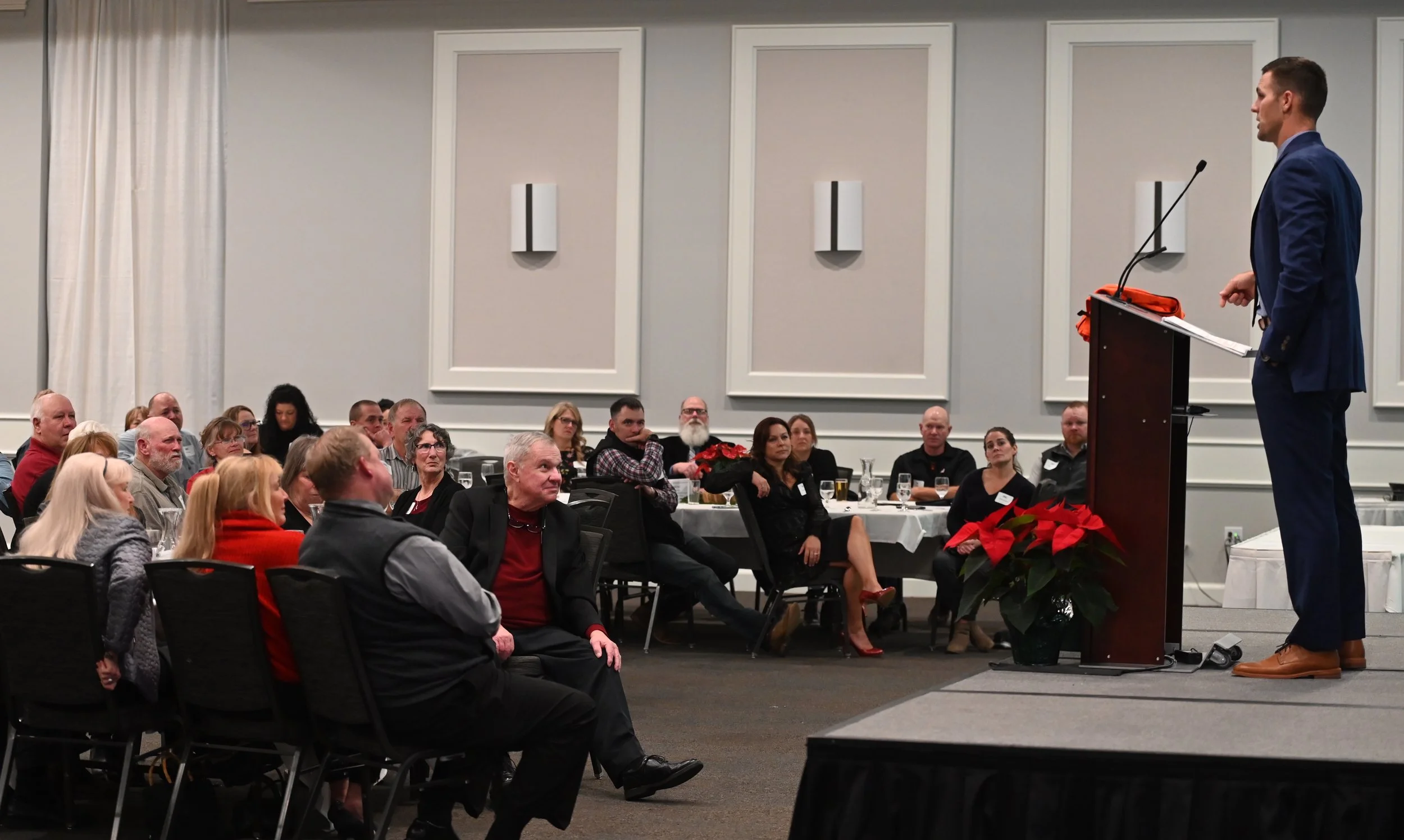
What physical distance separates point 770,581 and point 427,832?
391 cm

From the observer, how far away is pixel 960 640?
293 inches

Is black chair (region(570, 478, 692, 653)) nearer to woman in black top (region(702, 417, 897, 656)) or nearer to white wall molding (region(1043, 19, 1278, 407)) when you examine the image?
woman in black top (region(702, 417, 897, 656))

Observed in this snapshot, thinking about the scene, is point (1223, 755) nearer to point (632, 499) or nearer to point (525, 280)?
point (632, 499)

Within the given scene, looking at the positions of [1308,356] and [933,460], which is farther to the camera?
[933,460]

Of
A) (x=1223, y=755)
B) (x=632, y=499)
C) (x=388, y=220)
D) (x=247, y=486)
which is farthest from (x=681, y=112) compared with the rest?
(x=1223, y=755)

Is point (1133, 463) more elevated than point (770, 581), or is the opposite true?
point (1133, 463)

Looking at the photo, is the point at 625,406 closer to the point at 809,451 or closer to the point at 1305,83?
the point at 809,451

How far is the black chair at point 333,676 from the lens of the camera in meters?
3.29

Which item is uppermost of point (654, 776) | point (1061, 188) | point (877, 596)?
point (1061, 188)

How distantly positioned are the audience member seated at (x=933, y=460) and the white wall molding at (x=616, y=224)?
204cm

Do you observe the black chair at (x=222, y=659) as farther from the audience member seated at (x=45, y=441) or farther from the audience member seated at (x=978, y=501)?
the audience member seated at (x=978, y=501)

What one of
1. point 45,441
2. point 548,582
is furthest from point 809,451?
point 548,582

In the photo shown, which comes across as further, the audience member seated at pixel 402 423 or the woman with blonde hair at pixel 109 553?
the audience member seated at pixel 402 423

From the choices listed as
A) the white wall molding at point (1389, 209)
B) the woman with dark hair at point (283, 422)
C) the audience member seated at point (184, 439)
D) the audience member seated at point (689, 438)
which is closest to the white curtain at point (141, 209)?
the woman with dark hair at point (283, 422)
